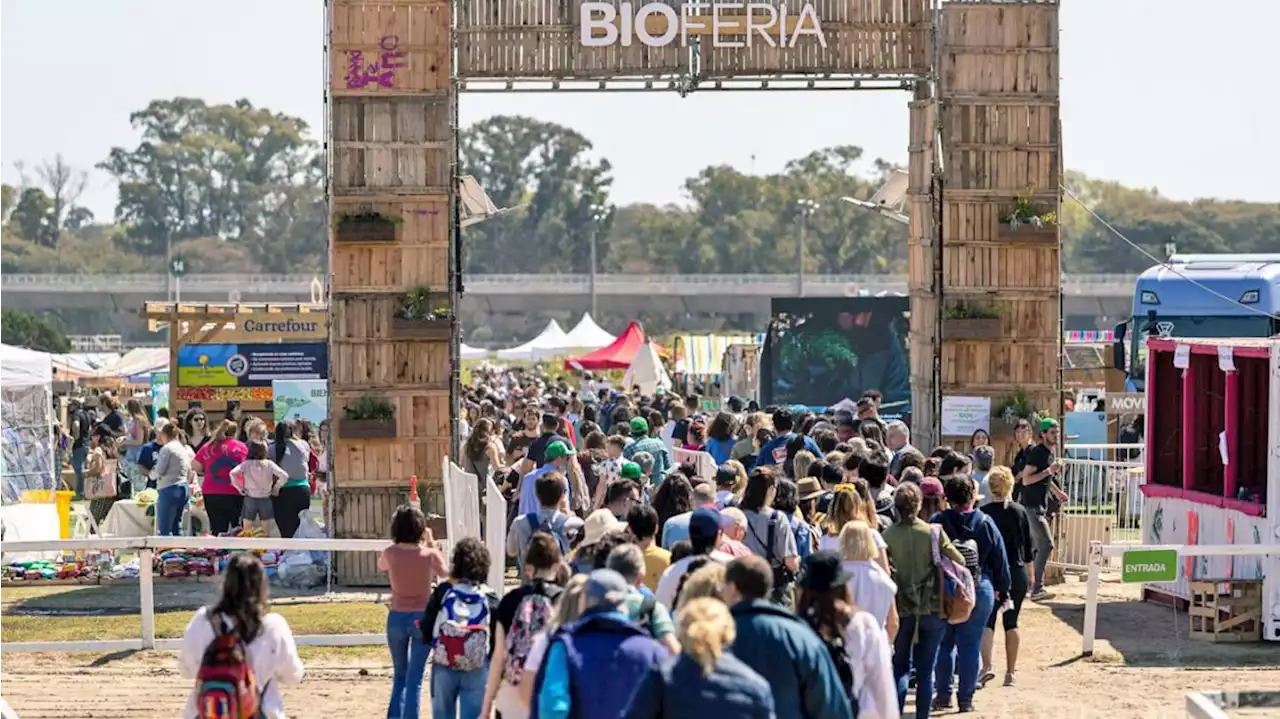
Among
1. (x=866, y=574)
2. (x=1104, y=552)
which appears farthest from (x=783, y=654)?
(x=1104, y=552)

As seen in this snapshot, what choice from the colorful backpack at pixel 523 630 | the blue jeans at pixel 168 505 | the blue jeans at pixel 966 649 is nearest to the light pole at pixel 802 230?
the blue jeans at pixel 168 505

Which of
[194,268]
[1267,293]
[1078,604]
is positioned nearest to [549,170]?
[194,268]

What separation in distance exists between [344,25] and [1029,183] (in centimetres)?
661

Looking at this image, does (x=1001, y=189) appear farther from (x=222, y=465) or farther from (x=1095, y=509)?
(x=222, y=465)

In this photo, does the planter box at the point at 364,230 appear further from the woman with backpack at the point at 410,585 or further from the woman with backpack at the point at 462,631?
the woman with backpack at the point at 462,631

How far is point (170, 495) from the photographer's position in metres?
20.8

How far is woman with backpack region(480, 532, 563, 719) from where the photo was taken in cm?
915

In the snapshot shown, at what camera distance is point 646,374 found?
1593 inches

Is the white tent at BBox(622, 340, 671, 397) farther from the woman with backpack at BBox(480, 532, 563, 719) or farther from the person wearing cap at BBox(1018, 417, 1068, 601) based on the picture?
the woman with backpack at BBox(480, 532, 563, 719)

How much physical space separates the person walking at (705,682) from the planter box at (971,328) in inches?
539

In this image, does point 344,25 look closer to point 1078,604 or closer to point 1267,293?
point 1078,604

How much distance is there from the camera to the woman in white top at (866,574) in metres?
10.3

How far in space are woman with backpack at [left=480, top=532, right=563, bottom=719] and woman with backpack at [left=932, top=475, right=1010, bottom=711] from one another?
3671 mm

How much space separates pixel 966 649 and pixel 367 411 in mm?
8395
